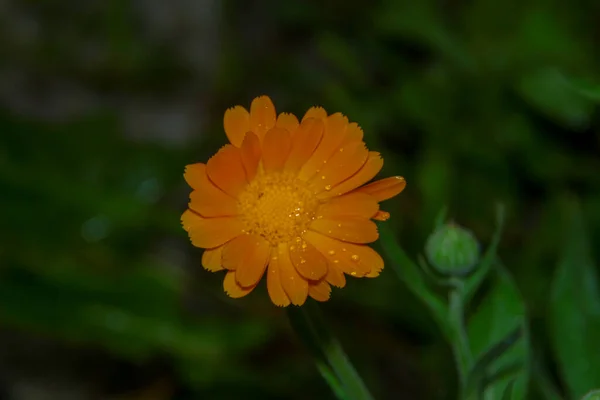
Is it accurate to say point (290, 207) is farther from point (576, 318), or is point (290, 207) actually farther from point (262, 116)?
point (576, 318)

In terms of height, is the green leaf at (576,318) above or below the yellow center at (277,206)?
below

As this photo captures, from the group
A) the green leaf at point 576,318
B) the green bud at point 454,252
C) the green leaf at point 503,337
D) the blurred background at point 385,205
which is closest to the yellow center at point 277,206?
the green bud at point 454,252

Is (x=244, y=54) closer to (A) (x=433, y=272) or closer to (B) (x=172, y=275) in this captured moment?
(B) (x=172, y=275)

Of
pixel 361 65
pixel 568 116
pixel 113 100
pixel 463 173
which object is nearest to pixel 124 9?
pixel 113 100

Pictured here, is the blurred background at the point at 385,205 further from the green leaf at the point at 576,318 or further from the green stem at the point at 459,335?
the green stem at the point at 459,335

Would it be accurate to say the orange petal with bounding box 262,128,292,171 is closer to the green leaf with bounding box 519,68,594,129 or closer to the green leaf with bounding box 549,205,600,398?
the green leaf with bounding box 549,205,600,398

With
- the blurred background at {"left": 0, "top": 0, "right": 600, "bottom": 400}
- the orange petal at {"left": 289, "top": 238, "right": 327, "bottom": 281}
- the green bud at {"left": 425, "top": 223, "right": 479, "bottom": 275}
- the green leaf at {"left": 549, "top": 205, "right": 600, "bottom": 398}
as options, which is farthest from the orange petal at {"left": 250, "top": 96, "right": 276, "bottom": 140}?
the blurred background at {"left": 0, "top": 0, "right": 600, "bottom": 400}

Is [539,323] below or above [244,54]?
below
